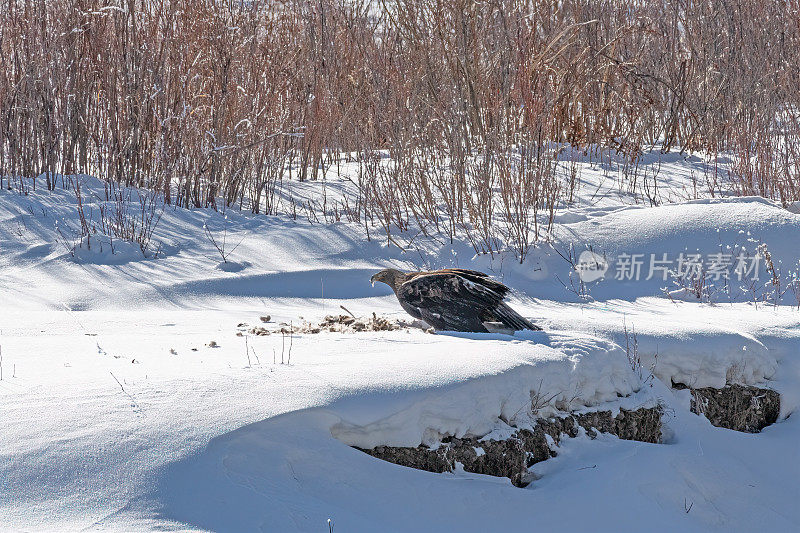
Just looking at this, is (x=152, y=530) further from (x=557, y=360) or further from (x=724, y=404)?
(x=724, y=404)

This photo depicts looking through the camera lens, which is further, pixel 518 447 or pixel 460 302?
pixel 460 302

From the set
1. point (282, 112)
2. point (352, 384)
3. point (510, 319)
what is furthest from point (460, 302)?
point (282, 112)

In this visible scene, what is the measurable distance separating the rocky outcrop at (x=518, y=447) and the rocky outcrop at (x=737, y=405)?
41 centimetres

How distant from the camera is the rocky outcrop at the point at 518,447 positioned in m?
2.68

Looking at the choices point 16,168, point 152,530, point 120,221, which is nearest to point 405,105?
point 120,221

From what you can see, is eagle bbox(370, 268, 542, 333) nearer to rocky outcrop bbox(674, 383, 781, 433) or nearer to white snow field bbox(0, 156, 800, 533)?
white snow field bbox(0, 156, 800, 533)

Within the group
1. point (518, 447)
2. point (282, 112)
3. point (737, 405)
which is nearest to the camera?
point (518, 447)

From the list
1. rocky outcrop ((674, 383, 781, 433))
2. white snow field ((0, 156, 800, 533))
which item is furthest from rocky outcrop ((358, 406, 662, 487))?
rocky outcrop ((674, 383, 781, 433))

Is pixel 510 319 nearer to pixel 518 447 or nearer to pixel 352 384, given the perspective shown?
pixel 518 447

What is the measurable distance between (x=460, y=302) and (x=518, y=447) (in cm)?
82

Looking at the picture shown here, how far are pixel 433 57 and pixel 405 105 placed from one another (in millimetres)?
935

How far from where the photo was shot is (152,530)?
1.98m

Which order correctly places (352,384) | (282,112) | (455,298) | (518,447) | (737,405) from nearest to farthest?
(352,384) < (518,447) < (455,298) < (737,405) < (282,112)

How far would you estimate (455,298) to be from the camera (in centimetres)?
358
